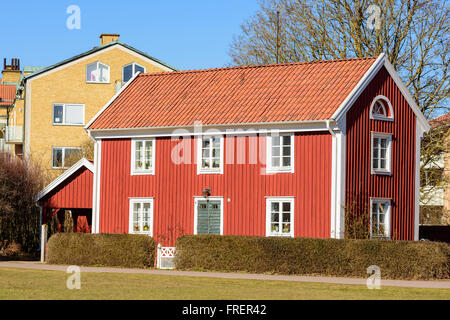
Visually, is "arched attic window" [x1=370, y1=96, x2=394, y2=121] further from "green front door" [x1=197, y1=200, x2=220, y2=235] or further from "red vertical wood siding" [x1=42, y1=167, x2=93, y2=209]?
"red vertical wood siding" [x1=42, y1=167, x2=93, y2=209]

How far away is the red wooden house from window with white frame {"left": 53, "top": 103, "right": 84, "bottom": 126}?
73.5 feet

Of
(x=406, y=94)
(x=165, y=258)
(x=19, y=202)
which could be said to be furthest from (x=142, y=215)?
(x=406, y=94)

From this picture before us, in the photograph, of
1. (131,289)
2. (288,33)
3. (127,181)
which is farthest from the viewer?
(288,33)

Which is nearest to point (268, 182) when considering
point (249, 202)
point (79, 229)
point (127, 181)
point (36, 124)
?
point (249, 202)

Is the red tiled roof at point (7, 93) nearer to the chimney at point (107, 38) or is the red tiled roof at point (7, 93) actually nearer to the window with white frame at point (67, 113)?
the chimney at point (107, 38)

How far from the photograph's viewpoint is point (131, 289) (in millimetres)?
22984

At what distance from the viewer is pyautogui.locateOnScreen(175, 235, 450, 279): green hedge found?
1169 inches

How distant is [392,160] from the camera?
36.6 metres

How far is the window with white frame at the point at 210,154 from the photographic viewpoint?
37156mm

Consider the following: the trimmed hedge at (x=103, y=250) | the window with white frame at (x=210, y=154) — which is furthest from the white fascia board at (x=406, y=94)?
the trimmed hedge at (x=103, y=250)

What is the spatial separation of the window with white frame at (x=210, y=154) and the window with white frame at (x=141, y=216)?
2891mm

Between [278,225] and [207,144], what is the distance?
4.64 meters
